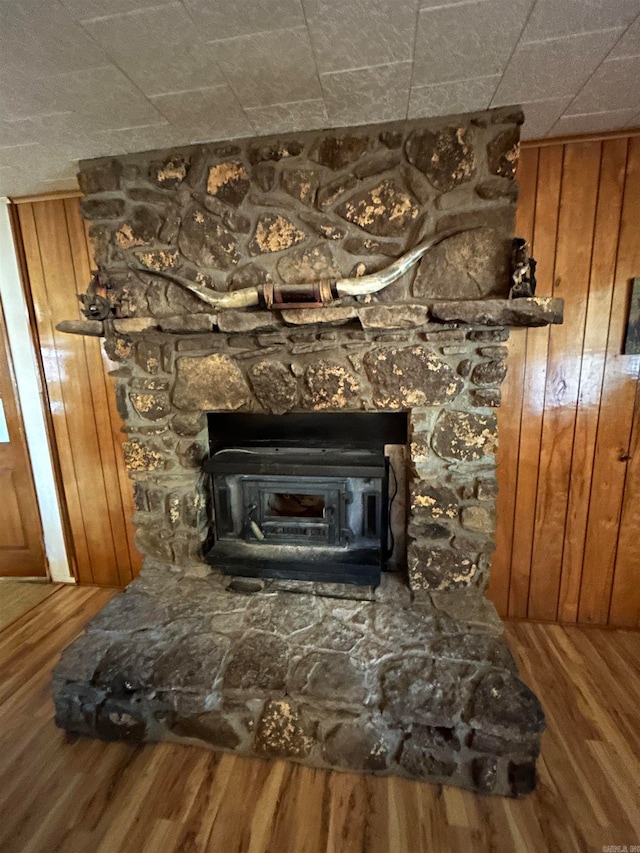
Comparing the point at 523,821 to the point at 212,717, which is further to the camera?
the point at 212,717

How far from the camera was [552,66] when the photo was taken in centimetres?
119

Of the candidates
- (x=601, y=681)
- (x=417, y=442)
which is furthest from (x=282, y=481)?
(x=601, y=681)

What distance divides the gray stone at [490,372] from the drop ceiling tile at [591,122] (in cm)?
100

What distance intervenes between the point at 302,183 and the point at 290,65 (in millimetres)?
394

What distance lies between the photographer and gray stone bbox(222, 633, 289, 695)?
1356mm

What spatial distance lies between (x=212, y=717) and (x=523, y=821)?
3.52 feet

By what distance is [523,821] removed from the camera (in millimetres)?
1203

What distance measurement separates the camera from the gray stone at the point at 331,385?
1.63 meters


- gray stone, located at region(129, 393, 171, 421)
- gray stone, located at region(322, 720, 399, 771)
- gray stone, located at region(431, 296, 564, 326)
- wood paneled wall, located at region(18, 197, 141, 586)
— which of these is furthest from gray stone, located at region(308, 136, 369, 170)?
gray stone, located at region(322, 720, 399, 771)

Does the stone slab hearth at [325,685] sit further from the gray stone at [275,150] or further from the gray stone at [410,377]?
the gray stone at [275,150]

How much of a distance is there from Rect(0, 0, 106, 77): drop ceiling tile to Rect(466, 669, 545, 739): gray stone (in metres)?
2.31

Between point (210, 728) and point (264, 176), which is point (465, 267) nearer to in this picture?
point (264, 176)

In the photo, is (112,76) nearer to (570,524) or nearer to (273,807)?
(273,807)

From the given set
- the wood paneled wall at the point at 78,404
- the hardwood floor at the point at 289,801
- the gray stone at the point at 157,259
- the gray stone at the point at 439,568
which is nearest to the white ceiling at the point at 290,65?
the gray stone at the point at 157,259
